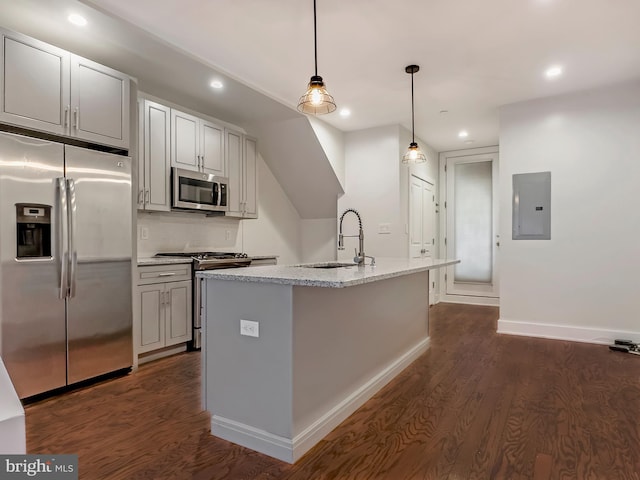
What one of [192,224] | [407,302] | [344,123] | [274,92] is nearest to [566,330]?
[407,302]

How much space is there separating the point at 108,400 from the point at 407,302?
7.88 feet

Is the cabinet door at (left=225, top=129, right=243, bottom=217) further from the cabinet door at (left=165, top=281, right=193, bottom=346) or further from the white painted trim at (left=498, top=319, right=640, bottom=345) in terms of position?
the white painted trim at (left=498, top=319, right=640, bottom=345)

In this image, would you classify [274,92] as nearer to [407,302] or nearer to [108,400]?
[407,302]

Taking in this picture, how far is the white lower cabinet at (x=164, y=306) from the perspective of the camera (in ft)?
10.8

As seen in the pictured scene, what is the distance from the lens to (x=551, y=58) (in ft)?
10.9

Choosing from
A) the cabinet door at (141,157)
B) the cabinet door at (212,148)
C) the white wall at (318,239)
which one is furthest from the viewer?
the white wall at (318,239)

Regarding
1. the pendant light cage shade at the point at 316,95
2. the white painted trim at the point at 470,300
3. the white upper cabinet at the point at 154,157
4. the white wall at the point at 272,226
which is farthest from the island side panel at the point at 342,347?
the white painted trim at the point at 470,300

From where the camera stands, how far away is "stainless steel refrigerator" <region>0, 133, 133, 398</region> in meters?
2.42

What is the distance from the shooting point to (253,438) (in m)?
1.99

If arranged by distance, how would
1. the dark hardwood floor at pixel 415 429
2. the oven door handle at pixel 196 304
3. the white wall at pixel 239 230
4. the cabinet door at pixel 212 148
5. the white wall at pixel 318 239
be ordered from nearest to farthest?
the dark hardwood floor at pixel 415 429 → the oven door handle at pixel 196 304 → the white wall at pixel 239 230 → the cabinet door at pixel 212 148 → the white wall at pixel 318 239

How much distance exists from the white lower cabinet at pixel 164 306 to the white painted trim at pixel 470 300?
178 inches

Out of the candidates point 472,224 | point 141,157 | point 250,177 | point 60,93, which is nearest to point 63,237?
point 60,93

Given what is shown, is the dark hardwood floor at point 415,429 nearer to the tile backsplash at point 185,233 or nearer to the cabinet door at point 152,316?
the cabinet door at point 152,316

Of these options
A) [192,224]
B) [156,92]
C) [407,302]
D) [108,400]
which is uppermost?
[156,92]
